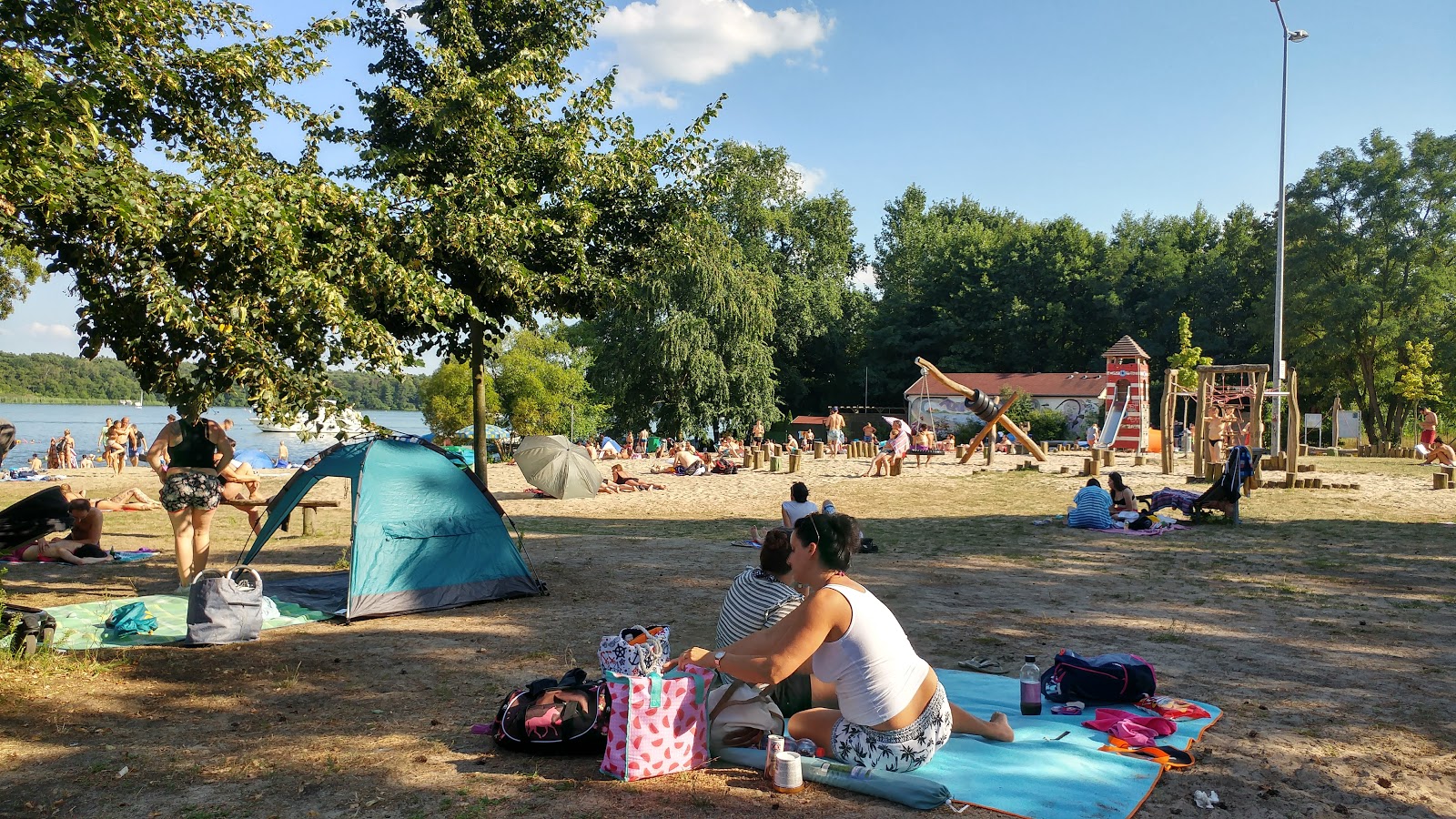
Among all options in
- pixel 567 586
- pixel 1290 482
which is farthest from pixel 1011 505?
pixel 567 586

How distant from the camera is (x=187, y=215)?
5676mm

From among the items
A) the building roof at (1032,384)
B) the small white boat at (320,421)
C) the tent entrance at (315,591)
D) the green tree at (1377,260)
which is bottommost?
the tent entrance at (315,591)

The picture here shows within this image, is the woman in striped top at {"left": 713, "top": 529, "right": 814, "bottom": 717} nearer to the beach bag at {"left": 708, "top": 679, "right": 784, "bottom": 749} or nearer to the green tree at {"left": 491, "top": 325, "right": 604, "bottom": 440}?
the beach bag at {"left": 708, "top": 679, "right": 784, "bottom": 749}

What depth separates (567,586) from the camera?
31.3ft

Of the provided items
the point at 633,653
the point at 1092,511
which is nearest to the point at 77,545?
the point at 633,653

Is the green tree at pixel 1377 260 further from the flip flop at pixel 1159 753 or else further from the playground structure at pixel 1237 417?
the flip flop at pixel 1159 753

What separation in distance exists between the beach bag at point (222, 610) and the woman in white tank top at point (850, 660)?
14.6 ft

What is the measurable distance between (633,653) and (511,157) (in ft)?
23.3

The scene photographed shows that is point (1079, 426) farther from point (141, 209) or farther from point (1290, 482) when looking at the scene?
point (141, 209)

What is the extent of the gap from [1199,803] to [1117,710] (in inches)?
48.8

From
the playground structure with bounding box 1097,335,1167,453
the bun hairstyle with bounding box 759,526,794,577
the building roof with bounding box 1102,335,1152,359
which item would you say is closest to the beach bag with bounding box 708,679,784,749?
the bun hairstyle with bounding box 759,526,794,577

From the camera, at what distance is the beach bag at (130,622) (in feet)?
24.0

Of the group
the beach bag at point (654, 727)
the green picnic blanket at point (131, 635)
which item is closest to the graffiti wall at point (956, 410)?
the green picnic blanket at point (131, 635)

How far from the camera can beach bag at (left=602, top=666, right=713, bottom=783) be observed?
4.55 metres
